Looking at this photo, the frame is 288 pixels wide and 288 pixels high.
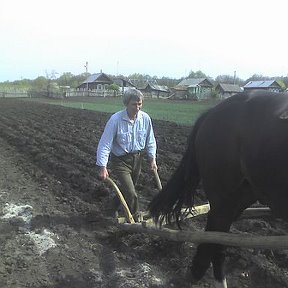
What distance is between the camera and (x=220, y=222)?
11.7 ft

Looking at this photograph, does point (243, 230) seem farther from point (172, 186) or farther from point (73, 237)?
point (73, 237)

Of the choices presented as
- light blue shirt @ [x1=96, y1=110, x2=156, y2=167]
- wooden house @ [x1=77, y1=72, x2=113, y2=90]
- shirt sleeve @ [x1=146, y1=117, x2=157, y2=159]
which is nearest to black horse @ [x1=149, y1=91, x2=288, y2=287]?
light blue shirt @ [x1=96, y1=110, x2=156, y2=167]

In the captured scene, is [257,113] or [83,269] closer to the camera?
[257,113]

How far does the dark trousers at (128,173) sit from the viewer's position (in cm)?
547

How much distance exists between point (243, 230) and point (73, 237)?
210 centimetres

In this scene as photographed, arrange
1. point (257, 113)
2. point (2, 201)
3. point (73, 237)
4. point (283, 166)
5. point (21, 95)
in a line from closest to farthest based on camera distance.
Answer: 1. point (283, 166)
2. point (257, 113)
3. point (73, 237)
4. point (2, 201)
5. point (21, 95)

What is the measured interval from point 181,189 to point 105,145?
155 centimetres

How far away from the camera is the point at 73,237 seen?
5262mm

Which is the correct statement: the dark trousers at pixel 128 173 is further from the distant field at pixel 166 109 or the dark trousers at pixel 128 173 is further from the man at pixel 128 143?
the distant field at pixel 166 109

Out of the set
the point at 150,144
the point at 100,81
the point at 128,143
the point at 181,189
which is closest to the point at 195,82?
the point at 100,81

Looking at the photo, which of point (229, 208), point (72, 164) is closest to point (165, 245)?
point (229, 208)

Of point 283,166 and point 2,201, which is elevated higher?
point 283,166

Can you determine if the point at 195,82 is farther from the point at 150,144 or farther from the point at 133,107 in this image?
the point at 133,107

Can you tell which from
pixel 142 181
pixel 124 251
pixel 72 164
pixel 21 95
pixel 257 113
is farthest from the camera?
pixel 21 95
